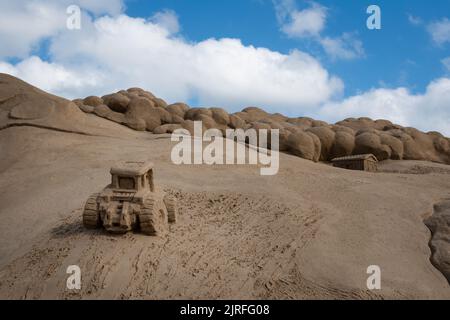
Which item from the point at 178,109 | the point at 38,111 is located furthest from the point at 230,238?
the point at 178,109

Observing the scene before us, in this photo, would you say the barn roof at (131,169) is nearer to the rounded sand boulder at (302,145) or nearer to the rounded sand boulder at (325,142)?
the rounded sand boulder at (302,145)

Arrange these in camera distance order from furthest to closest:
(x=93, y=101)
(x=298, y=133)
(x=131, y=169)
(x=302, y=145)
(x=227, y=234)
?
1. (x=93, y=101)
2. (x=298, y=133)
3. (x=302, y=145)
4. (x=227, y=234)
5. (x=131, y=169)

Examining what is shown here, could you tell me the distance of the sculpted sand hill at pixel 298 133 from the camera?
15.9 m

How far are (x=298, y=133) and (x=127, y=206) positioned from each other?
1097 cm

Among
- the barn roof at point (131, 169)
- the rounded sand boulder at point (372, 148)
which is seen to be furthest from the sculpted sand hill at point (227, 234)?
the rounded sand boulder at point (372, 148)

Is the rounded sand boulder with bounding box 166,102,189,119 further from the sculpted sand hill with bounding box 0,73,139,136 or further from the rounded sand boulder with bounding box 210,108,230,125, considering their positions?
the sculpted sand hill with bounding box 0,73,139,136

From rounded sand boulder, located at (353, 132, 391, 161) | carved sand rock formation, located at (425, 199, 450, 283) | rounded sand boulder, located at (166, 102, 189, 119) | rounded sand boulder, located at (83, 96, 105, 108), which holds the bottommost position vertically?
carved sand rock formation, located at (425, 199, 450, 283)

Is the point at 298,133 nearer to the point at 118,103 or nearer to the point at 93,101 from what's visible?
the point at 118,103

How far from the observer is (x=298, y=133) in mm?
15820

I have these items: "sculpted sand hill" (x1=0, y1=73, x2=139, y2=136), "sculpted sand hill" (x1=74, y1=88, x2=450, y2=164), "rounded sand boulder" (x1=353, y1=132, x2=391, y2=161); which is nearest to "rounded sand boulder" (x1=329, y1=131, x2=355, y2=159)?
"sculpted sand hill" (x1=74, y1=88, x2=450, y2=164)

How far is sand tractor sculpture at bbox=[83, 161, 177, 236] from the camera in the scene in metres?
5.62

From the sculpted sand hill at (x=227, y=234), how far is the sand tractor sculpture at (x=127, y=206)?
0.52 ft

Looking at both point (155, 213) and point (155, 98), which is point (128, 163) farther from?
point (155, 98)

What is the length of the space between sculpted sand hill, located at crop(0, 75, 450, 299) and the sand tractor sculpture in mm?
157
